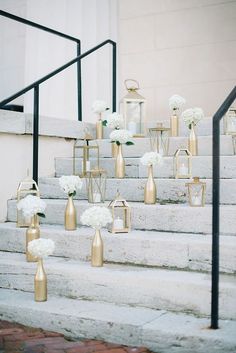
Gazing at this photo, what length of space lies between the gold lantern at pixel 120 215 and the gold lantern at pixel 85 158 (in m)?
0.64

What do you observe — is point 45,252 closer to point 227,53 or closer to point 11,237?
point 11,237

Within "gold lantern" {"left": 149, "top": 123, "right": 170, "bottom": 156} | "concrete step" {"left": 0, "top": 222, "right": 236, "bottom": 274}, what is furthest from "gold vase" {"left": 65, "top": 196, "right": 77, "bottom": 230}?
"gold lantern" {"left": 149, "top": 123, "right": 170, "bottom": 156}

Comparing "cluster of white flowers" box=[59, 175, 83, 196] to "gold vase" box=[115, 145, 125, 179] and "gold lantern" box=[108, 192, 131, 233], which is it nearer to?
"gold lantern" box=[108, 192, 131, 233]

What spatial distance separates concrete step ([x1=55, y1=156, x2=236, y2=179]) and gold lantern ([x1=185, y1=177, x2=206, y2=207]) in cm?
43

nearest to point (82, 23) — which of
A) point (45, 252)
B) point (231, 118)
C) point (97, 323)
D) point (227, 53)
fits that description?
point (227, 53)

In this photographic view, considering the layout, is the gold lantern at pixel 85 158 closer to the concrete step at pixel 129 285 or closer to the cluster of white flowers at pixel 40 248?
the concrete step at pixel 129 285

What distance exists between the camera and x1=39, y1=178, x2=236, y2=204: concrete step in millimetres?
3700

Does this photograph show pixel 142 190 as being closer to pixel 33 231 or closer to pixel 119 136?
pixel 119 136

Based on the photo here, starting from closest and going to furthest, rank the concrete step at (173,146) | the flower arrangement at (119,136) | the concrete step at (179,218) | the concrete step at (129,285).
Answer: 1. the concrete step at (129,285)
2. the concrete step at (179,218)
3. the flower arrangement at (119,136)
4. the concrete step at (173,146)

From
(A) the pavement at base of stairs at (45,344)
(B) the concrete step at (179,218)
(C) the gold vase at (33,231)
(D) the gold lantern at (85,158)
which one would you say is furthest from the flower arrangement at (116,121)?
(A) the pavement at base of stairs at (45,344)

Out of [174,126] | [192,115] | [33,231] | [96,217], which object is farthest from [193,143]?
[33,231]

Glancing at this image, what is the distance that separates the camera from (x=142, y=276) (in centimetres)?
300

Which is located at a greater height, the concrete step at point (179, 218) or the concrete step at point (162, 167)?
the concrete step at point (162, 167)

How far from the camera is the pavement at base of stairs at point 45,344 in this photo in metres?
2.62
